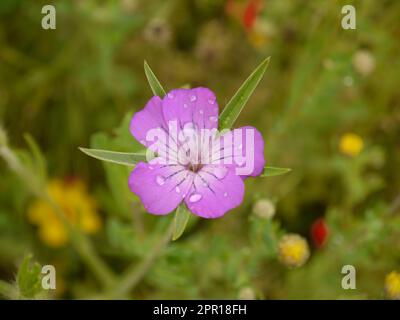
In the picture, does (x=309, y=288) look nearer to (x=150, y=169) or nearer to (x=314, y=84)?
(x=314, y=84)

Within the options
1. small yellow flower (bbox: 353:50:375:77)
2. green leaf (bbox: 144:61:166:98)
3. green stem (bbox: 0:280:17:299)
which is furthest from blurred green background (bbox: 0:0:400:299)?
green leaf (bbox: 144:61:166:98)

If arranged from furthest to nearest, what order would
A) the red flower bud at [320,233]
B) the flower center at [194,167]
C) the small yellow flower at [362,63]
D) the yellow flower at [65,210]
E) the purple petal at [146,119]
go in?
the yellow flower at [65,210]
the small yellow flower at [362,63]
the red flower bud at [320,233]
the flower center at [194,167]
the purple petal at [146,119]

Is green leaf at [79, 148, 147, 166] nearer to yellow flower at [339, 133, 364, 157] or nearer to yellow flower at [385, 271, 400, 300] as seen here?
yellow flower at [385, 271, 400, 300]

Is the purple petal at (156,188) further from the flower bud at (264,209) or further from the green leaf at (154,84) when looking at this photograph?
the flower bud at (264,209)

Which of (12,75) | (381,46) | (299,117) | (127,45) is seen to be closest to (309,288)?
(299,117)

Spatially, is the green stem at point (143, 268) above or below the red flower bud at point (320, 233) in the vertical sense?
below

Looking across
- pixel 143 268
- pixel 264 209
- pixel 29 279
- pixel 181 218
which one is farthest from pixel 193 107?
pixel 143 268

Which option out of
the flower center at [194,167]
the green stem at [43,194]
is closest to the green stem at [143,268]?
the green stem at [43,194]
